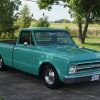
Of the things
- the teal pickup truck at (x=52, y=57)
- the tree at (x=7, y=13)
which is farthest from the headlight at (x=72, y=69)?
the tree at (x=7, y=13)

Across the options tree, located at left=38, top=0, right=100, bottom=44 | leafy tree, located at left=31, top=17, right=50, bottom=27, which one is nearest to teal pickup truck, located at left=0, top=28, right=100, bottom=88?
tree, located at left=38, top=0, right=100, bottom=44

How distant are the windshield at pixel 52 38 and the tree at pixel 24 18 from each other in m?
→ 41.4

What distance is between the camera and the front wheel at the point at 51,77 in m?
8.70

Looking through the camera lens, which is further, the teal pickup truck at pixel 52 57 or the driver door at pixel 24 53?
the driver door at pixel 24 53

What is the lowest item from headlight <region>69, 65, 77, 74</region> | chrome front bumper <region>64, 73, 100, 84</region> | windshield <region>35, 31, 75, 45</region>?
chrome front bumper <region>64, 73, 100, 84</region>

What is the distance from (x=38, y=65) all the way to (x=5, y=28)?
27.8 metres

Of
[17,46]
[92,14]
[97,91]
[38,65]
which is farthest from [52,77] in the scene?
[92,14]

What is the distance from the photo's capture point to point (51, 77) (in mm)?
8906

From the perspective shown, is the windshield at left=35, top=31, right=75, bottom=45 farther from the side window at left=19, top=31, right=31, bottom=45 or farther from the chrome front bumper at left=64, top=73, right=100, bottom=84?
the chrome front bumper at left=64, top=73, right=100, bottom=84

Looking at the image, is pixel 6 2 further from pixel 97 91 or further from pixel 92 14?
pixel 97 91

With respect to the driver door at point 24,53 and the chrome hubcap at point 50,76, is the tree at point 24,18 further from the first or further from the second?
the chrome hubcap at point 50,76

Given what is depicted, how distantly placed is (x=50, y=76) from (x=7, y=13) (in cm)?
2710

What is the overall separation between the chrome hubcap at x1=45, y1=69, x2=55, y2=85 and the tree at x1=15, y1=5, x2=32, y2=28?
42.6m

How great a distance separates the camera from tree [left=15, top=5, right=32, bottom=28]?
52.4 meters
